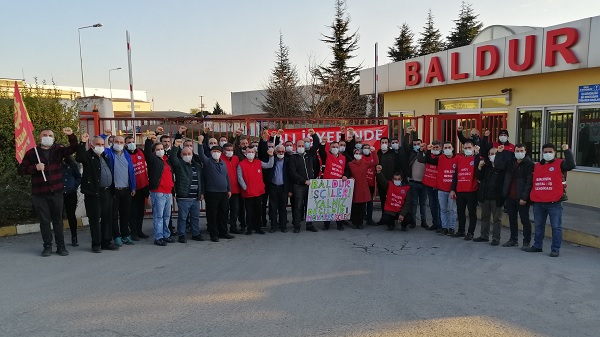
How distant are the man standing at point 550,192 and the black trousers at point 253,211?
490cm

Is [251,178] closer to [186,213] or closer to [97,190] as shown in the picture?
[186,213]

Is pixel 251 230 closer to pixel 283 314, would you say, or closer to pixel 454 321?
pixel 283 314

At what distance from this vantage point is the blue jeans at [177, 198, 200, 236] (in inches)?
318

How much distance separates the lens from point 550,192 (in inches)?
281

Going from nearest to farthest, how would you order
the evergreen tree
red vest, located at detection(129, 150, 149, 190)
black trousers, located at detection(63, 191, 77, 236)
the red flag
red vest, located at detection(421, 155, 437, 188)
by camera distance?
the red flag < black trousers, located at detection(63, 191, 77, 236) < red vest, located at detection(129, 150, 149, 190) < red vest, located at detection(421, 155, 437, 188) < the evergreen tree

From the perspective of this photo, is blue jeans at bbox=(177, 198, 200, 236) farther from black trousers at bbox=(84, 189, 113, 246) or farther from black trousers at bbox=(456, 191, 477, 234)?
black trousers at bbox=(456, 191, 477, 234)

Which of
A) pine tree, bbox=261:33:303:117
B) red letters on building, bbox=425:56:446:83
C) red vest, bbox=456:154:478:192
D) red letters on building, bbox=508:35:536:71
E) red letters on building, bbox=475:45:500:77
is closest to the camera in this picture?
red vest, bbox=456:154:478:192

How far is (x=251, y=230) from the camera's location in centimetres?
881

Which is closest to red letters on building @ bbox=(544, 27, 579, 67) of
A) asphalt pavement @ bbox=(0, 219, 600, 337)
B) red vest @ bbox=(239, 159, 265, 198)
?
asphalt pavement @ bbox=(0, 219, 600, 337)

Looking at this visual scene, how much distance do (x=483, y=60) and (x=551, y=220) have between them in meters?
7.04

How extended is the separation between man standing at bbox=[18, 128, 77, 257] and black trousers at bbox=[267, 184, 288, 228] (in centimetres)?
366

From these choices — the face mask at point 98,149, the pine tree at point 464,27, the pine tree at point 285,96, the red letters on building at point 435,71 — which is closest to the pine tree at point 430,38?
the pine tree at point 464,27

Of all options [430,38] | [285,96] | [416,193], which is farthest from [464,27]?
[416,193]

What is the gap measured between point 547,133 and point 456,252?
20.0 feet
